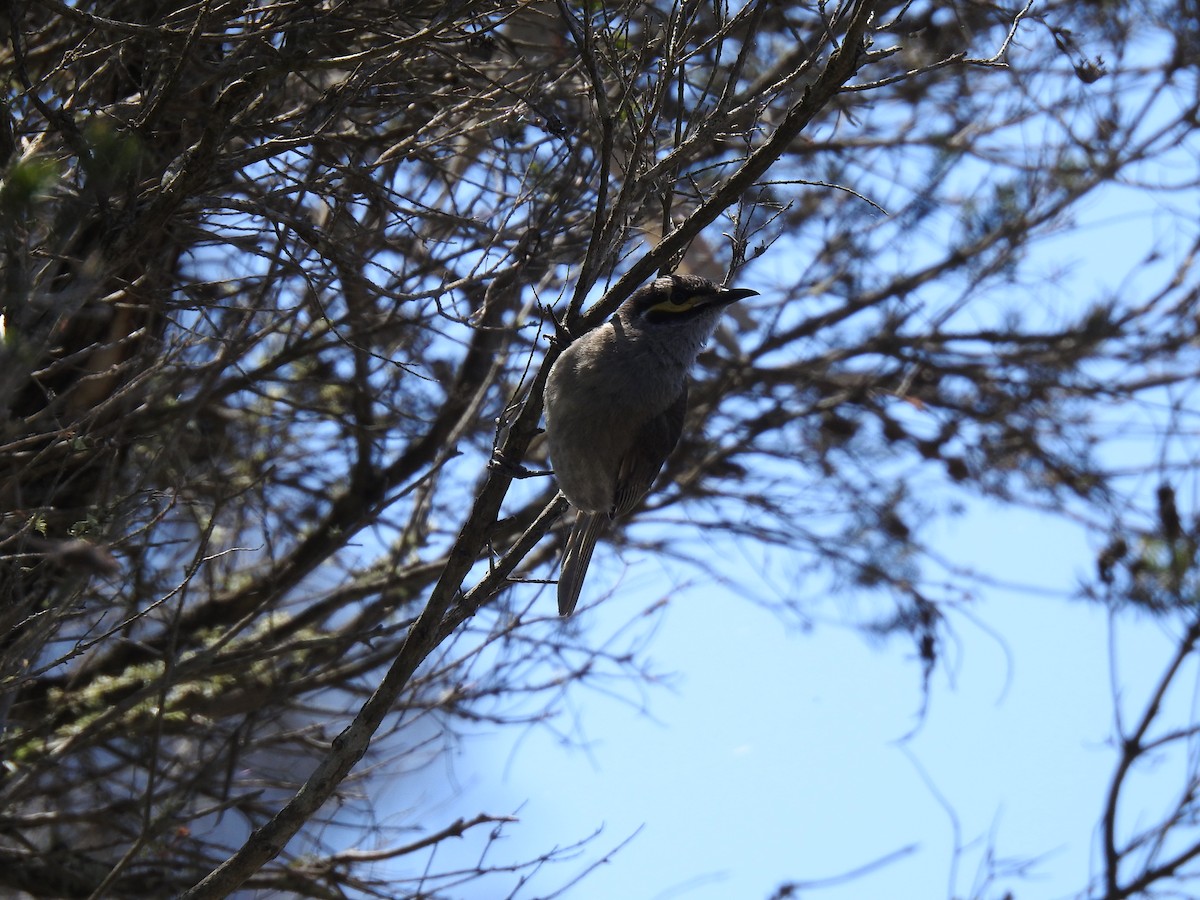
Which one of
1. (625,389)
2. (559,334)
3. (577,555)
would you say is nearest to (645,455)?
(625,389)

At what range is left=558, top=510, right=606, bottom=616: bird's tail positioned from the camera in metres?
4.57

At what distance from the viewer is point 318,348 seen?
4641 mm

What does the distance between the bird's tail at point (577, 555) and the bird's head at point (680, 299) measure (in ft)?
2.82

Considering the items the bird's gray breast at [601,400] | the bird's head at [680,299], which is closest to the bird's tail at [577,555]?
the bird's gray breast at [601,400]

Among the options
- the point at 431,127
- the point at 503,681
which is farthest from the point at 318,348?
the point at 503,681

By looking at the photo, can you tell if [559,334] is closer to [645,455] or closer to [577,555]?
[645,455]

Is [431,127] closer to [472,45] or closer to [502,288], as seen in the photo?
[472,45]

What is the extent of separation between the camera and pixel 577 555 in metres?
4.77

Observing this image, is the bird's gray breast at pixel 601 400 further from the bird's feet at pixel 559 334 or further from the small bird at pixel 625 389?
the bird's feet at pixel 559 334

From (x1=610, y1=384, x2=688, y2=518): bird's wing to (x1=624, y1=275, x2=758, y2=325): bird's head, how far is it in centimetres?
35

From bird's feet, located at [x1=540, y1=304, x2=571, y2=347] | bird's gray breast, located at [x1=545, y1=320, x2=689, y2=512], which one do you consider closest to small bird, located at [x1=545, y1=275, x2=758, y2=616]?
bird's gray breast, located at [x1=545, y1=320, x2=689, y2=512]

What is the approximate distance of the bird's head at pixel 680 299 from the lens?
422 cm

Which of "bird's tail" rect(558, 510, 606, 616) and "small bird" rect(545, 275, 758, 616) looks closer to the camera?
"small bird" rect(545, 275, 758, 616)

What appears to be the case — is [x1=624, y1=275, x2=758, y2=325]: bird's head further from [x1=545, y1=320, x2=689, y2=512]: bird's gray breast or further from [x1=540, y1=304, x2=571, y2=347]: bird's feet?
[x1=540, y1=304, x2=571, y2=347]: bird's feet
